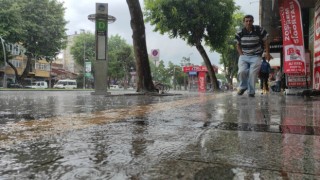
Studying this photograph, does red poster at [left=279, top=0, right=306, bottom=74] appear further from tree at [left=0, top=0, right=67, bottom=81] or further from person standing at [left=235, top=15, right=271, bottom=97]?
tree at [left=0, top=0, right=67, bottom=81]

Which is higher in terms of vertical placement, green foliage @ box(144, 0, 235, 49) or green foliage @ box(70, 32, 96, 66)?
green foliage @ box(70, 32, 96, 66)

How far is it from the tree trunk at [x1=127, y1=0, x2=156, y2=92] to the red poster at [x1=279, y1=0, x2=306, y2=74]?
496 centimetres

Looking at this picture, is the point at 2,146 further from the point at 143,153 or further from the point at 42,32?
the point at 42,32

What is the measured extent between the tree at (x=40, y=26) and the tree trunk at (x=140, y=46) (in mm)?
30857

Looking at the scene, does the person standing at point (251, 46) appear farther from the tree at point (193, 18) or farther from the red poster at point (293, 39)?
the tree at point (193, 18)

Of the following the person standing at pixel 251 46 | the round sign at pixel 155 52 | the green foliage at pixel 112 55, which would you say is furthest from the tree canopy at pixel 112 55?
the person standing at pixel 251 46

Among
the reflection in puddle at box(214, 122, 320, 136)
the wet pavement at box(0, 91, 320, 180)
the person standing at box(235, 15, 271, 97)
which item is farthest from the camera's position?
the person standing at box(235, 15, 271, 97)

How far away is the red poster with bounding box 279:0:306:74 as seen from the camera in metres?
10.2

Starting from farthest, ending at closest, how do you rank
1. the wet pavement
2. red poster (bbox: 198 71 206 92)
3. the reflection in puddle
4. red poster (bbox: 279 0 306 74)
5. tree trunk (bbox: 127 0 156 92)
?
red poster (bbox: 198 71 206 92) → tree trunk (bbox: 127 0 156 92) → red poster (bbox: 279 0 306 74) → the reflection in puddle → the wet pavement

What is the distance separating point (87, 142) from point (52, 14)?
47.5 meters

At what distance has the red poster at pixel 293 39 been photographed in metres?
10.2

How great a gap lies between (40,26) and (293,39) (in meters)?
39.2

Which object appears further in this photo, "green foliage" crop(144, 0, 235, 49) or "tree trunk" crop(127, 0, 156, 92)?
"green foliage" crop(144, 0, 235, 49)

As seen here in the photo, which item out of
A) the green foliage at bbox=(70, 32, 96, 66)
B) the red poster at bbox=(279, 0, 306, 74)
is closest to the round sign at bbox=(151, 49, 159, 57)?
the red poster at bbox=(279, 0, 306, 74)
